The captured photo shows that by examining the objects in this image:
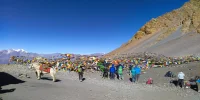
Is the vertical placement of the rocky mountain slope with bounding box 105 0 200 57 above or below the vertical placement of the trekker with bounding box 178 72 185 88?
above

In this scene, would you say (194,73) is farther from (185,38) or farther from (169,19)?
(169,19)

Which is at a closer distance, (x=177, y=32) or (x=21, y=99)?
(x=21, y=99)

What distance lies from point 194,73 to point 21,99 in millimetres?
21502

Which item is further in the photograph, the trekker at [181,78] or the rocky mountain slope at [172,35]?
the rocky mountain slope at [172,35]

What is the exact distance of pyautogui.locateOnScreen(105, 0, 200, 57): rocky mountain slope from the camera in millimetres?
71562

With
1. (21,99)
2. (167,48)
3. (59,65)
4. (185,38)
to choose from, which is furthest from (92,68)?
(185,38)

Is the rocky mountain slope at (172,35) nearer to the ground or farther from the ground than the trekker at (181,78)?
farther from the ground

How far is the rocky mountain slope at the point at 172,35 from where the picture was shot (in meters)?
71.6

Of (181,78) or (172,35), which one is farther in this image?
(172,35)

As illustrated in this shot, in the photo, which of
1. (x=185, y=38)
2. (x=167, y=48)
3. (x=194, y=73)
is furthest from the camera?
(x=185, y=38)

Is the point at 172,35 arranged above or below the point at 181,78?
above

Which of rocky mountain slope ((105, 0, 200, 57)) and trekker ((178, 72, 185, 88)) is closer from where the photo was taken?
trekker ((178, 72, 185, 88))

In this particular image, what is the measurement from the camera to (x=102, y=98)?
584 inches

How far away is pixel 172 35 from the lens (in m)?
93.9
